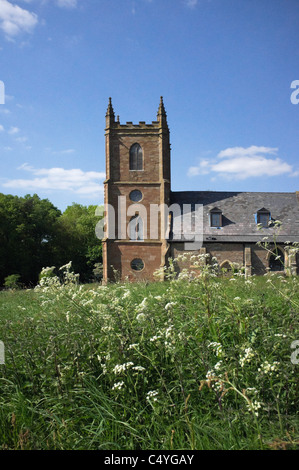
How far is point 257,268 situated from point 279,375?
27.4 m

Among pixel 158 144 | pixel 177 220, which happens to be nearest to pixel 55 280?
pixel 177 220

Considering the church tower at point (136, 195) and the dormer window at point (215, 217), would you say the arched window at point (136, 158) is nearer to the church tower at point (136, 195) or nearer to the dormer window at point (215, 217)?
the church tower at point (136, 195)

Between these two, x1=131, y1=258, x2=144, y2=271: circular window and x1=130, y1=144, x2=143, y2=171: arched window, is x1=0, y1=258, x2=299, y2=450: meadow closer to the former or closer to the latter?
x1=131, y1=258, x2=144, y2=271: circular window

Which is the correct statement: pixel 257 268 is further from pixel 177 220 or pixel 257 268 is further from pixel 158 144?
pixel 158 144

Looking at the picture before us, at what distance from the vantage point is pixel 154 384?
14.8 ft

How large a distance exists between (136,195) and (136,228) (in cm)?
291

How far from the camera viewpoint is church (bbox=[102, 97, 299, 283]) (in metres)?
30.6

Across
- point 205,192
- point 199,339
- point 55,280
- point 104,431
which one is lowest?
point 104,431

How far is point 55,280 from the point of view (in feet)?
21.1

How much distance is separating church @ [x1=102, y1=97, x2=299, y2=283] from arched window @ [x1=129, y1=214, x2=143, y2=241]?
3.3 inches

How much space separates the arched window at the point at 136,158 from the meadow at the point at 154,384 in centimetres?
2821

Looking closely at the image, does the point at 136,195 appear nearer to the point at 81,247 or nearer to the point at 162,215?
the point at 162,215

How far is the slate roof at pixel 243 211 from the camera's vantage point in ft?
102
